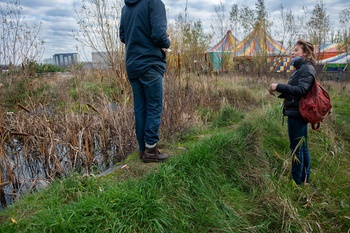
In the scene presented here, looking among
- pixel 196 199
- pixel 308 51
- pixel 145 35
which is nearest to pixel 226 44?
pixel 308 51

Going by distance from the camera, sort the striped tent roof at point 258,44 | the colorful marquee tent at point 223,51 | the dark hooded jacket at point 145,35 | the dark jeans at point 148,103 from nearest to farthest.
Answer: the dark hooded jacket at point 145,35 < the dark jeans at point 148,103 < the colorful marquee tent at point 223,51 < the striped tent roof at point 258,44

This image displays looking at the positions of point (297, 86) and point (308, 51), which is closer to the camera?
point (297, 86)

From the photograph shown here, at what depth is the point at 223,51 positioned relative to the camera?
1022 centimetres

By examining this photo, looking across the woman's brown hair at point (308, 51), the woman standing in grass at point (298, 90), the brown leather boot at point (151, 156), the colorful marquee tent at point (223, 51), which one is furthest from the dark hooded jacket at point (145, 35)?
the colorful marquee tent at point (223, 51)

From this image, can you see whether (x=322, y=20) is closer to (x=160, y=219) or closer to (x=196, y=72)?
(x=196, y=72)

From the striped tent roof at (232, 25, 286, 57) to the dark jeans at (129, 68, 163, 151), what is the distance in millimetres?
9298

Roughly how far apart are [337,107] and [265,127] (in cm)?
394

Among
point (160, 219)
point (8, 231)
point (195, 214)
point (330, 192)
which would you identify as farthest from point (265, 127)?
point (8, 231)

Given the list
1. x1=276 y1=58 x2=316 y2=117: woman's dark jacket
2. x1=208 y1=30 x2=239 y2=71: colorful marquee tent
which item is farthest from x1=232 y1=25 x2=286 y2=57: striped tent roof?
x1=276 y1=58 x2=316 y2=117: woman's dark jacket

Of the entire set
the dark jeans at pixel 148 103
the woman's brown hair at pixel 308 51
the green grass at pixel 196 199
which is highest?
the woman's brown hair at pixel 308 51

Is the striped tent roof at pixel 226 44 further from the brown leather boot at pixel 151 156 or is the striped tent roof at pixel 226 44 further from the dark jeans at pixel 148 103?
the brown leather boot at pixel 151 156

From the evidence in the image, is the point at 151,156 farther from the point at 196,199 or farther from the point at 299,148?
the point at 299,148

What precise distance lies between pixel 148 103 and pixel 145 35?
2.29ft

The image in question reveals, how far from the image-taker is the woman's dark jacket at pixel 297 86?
293cm
